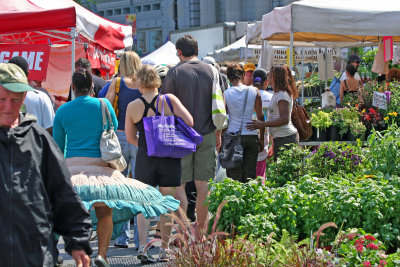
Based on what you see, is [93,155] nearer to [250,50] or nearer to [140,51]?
[250,50]

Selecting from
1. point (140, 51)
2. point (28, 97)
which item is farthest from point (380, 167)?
point (140, 51)

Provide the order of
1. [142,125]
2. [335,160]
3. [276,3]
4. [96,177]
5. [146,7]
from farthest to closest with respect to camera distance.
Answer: [146,7]
[276,3]
[335,160]
[142,125]
[96,177]

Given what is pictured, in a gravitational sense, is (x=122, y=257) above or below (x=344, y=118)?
below

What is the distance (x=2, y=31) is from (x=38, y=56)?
3.23 ft

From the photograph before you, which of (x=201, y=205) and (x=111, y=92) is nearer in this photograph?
(x=201, y=205)

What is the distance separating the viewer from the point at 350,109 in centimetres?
977

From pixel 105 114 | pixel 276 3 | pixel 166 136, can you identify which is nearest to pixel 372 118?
pixel 166 136

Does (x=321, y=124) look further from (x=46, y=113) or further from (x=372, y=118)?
(x=46, y=113)

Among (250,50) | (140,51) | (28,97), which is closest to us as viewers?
(28,97)

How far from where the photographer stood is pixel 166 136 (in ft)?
20.0

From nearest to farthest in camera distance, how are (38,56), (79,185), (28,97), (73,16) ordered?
(79,185) < (28,97) < (73,16) < (38,56)

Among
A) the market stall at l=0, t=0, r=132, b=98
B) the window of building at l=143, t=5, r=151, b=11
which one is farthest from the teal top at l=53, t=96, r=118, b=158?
the window of building at l=143, t=5, r=151, b=11

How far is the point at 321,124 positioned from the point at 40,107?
4.36 meters

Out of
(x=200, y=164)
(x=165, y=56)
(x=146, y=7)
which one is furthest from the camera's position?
(x=146, y=7)
